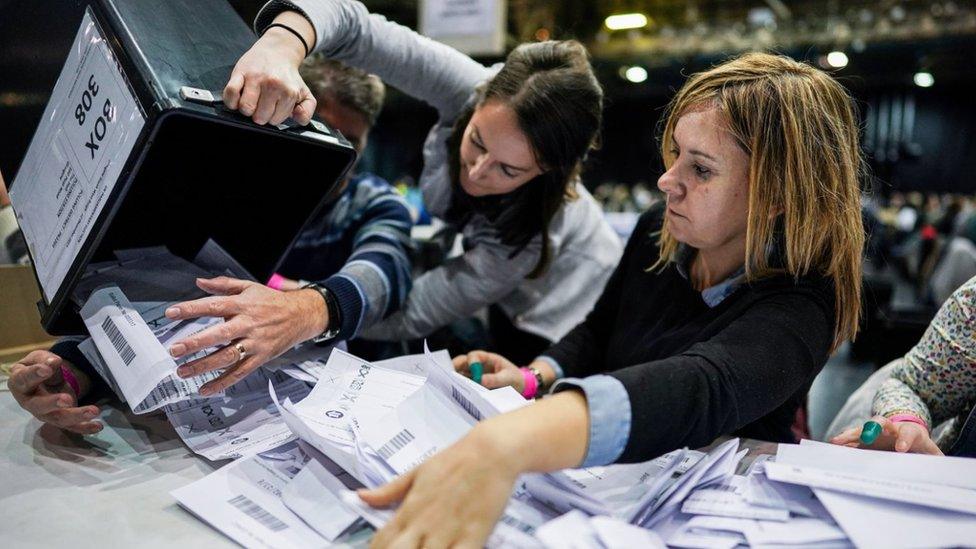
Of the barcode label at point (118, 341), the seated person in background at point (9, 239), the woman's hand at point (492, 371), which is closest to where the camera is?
the barcode label at point (118, 341)

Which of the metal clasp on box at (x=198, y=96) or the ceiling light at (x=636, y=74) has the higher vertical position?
the metal clasp on box at (x=198, y=96)

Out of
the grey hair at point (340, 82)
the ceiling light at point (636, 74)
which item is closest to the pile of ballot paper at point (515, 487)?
the grey hair at point (340, 82)

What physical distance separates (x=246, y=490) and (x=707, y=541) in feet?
1.59

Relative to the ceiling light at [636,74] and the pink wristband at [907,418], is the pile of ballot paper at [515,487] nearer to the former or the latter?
the pink wristband at [907,418]

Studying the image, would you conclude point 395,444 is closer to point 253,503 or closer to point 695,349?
point 253,503

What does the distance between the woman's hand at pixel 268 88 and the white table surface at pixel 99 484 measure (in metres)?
0.45

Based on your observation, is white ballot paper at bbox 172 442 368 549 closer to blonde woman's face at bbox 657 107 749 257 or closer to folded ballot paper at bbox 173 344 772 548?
folded ballot paper at bbox 173 344 772 548

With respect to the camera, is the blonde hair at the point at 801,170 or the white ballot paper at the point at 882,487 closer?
the white ballot paper at the point at 882,487

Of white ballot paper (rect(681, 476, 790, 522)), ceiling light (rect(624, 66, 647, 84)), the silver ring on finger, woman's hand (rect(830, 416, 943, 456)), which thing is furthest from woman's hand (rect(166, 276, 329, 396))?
ceiling light (rect(624, 66, 647, 84))

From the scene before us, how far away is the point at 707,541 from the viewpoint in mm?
645

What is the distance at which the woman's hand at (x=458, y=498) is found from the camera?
561mm

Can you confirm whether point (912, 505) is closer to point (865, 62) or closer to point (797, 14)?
point (797, 14)

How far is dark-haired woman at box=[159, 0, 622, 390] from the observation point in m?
1.22

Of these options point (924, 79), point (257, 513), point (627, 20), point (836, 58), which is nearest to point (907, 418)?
point (257, 513)
